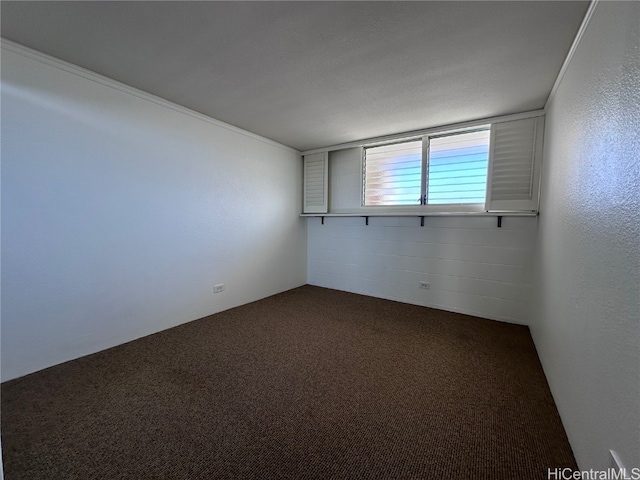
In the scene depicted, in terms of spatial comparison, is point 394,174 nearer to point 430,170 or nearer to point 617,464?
point 430,170

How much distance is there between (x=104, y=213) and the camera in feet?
7.72

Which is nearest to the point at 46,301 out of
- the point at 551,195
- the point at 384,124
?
the point at 384,124

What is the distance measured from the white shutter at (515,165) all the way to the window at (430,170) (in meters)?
0.15

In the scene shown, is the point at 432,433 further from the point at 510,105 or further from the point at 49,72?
the point at 49,72

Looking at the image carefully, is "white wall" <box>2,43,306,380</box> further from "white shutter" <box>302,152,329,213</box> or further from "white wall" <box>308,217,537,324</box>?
"white wall" <box>308,217,537,324</box>

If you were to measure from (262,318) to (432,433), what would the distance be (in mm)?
2184

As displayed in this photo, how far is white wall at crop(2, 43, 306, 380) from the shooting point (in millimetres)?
1937

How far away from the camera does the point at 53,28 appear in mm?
1696

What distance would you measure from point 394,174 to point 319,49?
2346 mm

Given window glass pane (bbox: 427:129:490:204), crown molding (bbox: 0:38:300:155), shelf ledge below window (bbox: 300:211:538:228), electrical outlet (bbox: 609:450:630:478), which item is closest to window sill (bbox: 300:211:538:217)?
shelf ledge below window (bbox: 300:211:538:228)

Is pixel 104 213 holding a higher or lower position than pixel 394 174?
lower

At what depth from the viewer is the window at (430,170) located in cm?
324

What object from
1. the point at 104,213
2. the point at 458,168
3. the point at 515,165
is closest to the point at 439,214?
the point at 458,168

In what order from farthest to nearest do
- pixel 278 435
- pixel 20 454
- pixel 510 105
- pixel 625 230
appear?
pixel 510 105 → pixel 278 435 → pixel 20 454 → pixel 625 230
